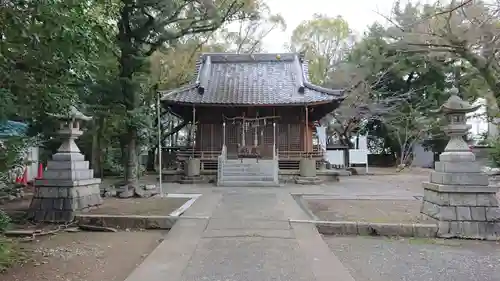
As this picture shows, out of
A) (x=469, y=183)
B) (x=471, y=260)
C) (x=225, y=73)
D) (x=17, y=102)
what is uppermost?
(x=225, y=73)

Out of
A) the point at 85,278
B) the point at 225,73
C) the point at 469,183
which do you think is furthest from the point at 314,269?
the point at 225,73

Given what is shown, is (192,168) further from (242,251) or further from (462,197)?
(462,197)

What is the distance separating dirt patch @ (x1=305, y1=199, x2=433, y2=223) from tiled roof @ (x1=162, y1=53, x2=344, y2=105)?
282 inches

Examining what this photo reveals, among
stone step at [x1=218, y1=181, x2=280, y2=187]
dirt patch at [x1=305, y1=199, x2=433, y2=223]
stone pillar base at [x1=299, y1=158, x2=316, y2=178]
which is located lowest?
dirt patch at [x1=305, y1=199, x2=433, y2=223]

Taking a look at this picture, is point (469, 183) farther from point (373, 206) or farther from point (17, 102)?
point (17, 102)

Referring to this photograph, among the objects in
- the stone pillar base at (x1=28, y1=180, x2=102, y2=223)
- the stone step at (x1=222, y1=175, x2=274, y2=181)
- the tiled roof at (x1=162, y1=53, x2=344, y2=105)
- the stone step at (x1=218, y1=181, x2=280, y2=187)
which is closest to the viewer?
the stone pillar base at (x1=28, y1=180, x2=102, y2=223)

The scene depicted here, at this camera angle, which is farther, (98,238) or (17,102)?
(98,238)

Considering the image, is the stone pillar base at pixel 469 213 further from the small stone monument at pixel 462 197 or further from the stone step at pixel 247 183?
the stone step at pixel 247 183

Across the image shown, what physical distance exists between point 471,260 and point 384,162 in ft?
84.3

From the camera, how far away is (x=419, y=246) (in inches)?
228

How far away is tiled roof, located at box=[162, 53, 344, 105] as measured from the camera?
1630cm

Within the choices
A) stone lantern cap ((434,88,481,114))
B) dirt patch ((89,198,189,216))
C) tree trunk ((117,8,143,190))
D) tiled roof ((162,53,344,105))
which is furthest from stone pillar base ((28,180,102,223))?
tiled roof ((162,53,344,105))

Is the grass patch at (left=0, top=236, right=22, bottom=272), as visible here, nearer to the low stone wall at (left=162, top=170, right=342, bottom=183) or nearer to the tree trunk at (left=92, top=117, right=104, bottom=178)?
the tree trunk at (left=92, top=117, right=104, bottom=178)

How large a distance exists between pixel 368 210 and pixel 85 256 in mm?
5790
